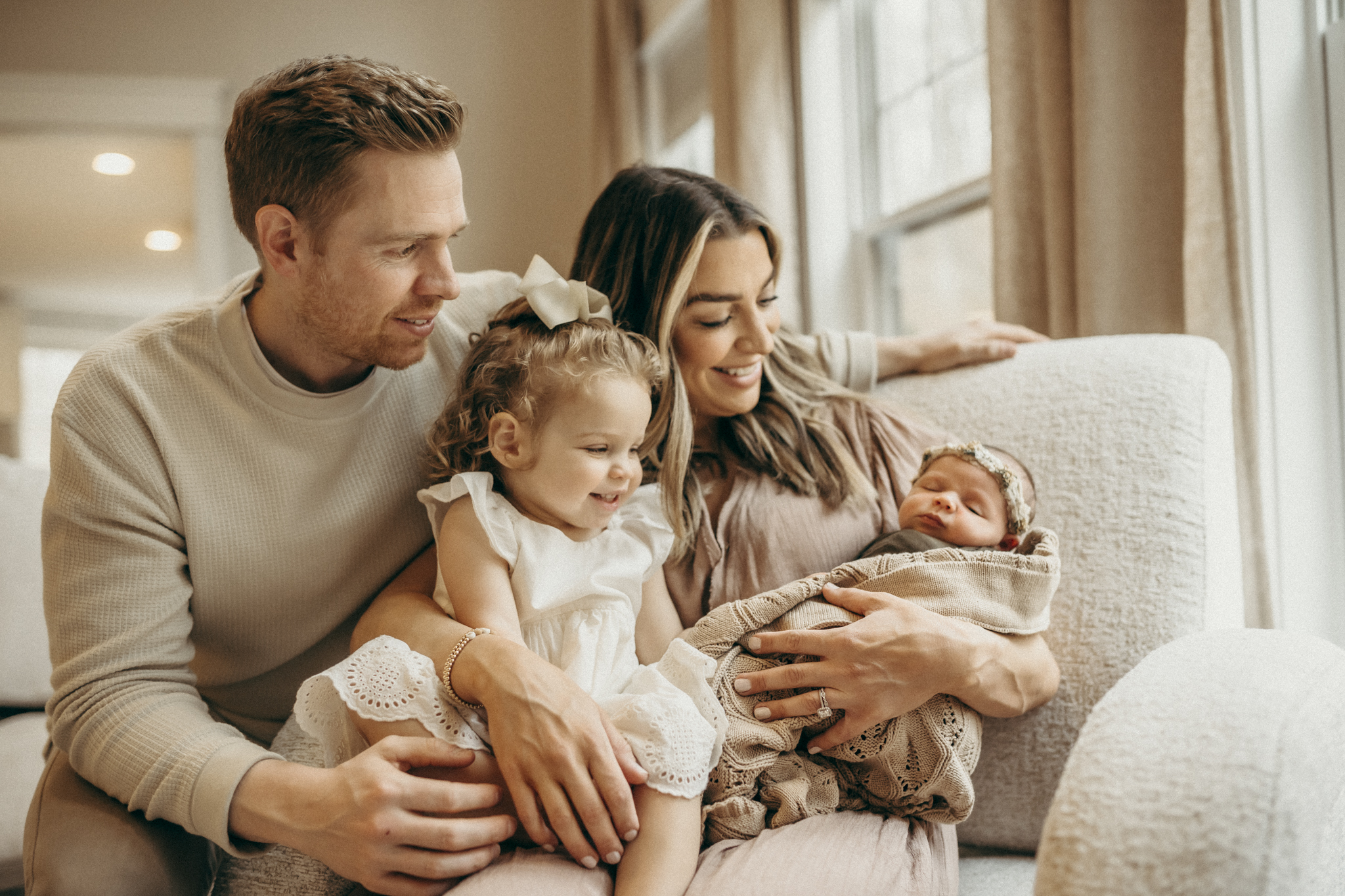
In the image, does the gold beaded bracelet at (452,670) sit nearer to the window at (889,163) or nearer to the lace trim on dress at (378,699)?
the lace trim on dress at (378,699)

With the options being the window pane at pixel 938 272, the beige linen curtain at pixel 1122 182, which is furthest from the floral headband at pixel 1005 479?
the window pane at pixel 938 272

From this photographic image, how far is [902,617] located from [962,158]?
187cm

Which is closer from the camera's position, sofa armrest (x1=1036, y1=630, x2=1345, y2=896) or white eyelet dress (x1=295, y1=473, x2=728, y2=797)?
sofa armrest (x1=1036, y1=630, x2=1345, y2=896)

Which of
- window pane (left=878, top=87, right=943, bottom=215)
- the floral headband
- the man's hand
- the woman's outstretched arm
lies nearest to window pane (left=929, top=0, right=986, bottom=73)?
window pane (left=878, top=87, right=943, bottom=215)

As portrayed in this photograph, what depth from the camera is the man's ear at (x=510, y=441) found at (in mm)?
1191

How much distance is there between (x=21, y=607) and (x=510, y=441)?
1.40 metres

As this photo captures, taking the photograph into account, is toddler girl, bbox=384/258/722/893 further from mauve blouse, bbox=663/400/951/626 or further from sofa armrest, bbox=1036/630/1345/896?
sofa armrest, bbox=1036/630/1345/896

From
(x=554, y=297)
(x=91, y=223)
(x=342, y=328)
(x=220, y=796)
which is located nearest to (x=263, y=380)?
(x=342, y=328)

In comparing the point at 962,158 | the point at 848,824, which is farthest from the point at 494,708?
the point at 962,158

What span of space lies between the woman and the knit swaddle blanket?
0.08 feet

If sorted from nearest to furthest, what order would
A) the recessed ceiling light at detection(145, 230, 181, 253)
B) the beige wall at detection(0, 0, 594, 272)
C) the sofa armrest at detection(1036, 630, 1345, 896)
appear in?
the sofa armrest at detection(1036, 630, 1345, 896) < the beige wall at detection(0, 0, 594, 272) < the recessed ceiling light at detection(145, 230, 181, 253)

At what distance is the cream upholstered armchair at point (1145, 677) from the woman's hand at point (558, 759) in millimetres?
414

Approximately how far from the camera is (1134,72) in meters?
1.67

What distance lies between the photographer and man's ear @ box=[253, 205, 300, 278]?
4.01 feet
